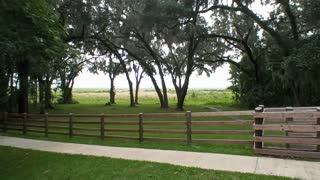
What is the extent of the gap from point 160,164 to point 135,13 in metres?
23.4

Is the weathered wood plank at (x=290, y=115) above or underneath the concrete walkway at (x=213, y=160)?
above

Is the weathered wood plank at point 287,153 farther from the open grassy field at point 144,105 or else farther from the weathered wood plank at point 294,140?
the open grassy field at point 144,105

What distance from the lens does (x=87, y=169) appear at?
8609 millimetres

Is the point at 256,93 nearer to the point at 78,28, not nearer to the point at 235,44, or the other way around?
the point at 235,44

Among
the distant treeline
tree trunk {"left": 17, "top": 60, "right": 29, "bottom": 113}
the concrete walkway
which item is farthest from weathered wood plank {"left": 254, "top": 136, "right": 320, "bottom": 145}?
tree trunk {"left": 17, "top": 60, "right": 29, "bottom": 113}

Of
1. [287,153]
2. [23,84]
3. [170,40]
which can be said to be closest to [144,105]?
[170,40]

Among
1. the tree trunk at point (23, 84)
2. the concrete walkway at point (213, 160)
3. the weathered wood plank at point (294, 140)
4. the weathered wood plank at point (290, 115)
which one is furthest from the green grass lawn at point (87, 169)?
the tree trunk at point (23, 84)

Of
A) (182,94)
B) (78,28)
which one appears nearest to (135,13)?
(78,28)

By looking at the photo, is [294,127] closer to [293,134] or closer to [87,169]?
[293,134]

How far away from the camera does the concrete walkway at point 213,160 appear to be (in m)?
7.21

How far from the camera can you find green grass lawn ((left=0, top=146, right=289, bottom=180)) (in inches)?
289

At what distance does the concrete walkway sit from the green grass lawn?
45 cm

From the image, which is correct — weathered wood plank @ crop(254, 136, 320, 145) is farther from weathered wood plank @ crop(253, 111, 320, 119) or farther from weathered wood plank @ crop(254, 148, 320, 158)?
weathered wood plank @ crop(253, 111, 320, 119)

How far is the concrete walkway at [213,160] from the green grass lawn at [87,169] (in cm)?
45
